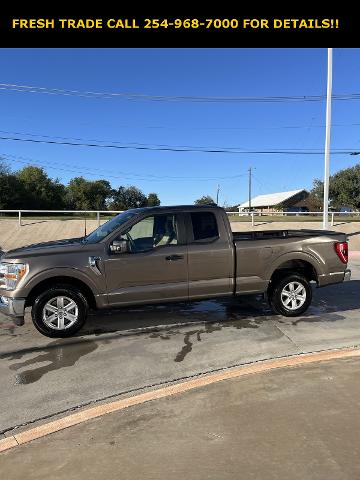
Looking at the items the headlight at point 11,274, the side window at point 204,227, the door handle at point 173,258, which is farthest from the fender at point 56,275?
the side window at point 204,227

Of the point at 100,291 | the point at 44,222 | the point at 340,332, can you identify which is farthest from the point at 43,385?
the point at 44,222

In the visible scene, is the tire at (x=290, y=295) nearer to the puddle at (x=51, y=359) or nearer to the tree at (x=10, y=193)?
the puddle at (x=51, y=359)

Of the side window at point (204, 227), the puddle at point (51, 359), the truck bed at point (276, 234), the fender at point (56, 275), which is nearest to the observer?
the puddle at point (51, 359)

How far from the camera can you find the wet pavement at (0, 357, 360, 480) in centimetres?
291

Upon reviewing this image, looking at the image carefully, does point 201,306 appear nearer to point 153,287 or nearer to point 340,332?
point 153,287

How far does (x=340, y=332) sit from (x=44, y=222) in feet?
67.1

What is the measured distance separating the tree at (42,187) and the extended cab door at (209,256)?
2721 inches

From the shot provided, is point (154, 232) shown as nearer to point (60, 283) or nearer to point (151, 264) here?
point (151, 264)

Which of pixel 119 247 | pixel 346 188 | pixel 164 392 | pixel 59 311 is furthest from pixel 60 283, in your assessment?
pixel 346 188

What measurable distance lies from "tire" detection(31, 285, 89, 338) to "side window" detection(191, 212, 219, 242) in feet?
6.37

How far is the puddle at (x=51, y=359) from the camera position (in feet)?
15.5

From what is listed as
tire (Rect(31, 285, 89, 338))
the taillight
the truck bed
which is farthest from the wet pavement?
the taillight

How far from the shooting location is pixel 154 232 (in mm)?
6621

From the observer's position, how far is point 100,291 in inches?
243
